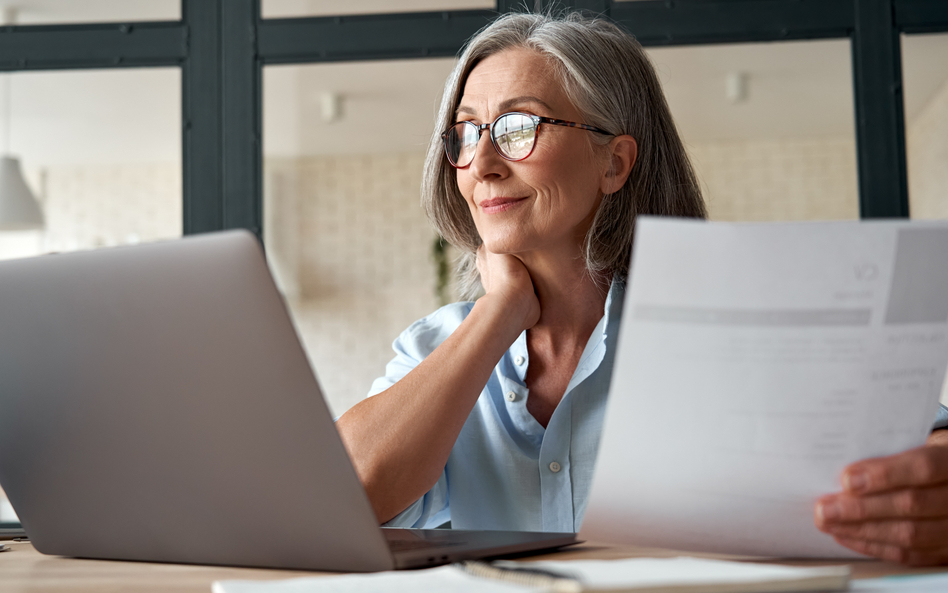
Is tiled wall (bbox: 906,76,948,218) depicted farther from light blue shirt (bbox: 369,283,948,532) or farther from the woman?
light blue shirt (bbox: 369,283,948,532)

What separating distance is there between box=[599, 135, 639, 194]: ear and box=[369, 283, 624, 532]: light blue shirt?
19cm

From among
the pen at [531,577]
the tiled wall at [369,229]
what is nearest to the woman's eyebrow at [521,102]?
the pen at [531,577]

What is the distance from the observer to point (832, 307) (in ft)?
1.77

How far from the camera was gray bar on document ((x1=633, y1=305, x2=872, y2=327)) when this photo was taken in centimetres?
52

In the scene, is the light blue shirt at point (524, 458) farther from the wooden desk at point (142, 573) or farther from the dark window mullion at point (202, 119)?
the dark window mullion at point (202, 119)

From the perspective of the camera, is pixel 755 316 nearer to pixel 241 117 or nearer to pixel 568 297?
pixel 568 297

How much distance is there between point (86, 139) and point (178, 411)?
2.63 metres

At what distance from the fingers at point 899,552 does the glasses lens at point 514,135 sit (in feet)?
2.62

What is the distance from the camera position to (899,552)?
63 cm

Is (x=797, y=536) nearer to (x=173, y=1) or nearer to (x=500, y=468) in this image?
(x=500, y=468)

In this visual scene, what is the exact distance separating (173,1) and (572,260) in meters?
1.55

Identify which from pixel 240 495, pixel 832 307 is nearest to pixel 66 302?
pixel 240 495

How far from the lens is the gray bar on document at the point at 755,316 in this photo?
52 cm

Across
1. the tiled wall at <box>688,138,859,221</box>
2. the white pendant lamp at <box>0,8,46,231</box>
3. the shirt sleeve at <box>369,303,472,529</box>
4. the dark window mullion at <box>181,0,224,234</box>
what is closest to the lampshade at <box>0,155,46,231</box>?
the white pendant lamp at <box>0,8,46,231</box>
